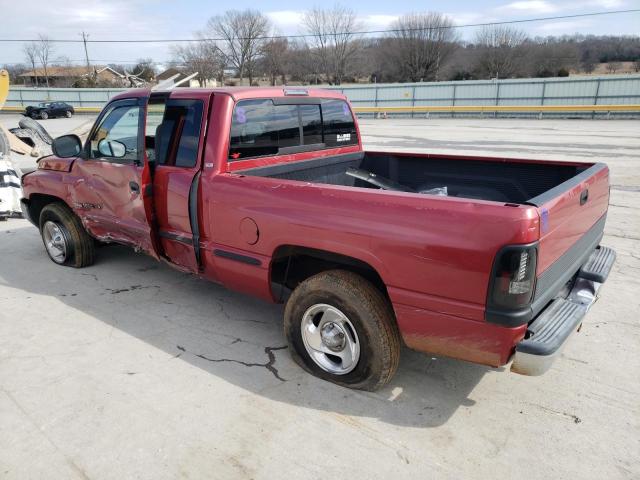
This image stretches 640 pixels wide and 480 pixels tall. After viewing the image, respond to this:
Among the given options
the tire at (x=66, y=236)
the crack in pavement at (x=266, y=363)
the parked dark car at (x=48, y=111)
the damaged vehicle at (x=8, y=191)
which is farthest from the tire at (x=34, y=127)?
the parked dark car at (x=48, y=111)

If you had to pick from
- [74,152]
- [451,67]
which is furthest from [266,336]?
[451,67]

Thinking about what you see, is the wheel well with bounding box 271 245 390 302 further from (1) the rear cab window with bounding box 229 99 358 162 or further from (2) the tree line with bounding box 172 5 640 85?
(2) the tree line with bounding box 172 5 640 85

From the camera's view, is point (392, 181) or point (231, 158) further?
point (392, 181)

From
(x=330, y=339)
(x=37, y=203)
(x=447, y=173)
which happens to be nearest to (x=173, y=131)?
(x=330, y=339)

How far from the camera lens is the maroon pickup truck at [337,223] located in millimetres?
2459

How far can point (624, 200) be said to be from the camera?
27.8 ft

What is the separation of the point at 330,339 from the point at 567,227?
1.62 metres

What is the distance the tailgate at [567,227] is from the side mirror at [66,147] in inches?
169

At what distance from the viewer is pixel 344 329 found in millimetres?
3100

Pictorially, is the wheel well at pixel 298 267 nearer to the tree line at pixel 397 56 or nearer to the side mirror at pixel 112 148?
the side mirror at pixel 112 148

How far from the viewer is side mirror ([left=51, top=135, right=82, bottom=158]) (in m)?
4.77

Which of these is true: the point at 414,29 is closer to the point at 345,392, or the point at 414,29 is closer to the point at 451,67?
the point at 451,67

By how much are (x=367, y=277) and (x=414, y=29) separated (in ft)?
237

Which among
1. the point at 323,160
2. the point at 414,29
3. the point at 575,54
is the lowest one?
the point at 323,160
